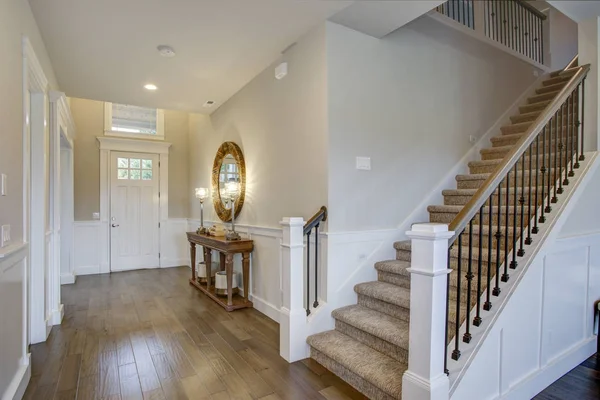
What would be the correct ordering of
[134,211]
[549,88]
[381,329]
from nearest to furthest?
[381,329], [549,88], [134,211]

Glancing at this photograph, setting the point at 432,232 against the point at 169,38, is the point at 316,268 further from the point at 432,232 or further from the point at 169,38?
the point at 169,38

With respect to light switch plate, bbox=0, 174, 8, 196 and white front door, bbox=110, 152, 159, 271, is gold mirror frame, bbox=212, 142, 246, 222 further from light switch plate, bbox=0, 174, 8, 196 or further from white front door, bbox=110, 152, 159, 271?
light switch plate, bbox=0, 174, 8, 196

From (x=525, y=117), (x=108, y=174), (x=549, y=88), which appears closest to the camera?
(x=525, y=117)

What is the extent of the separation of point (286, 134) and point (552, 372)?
2860mm

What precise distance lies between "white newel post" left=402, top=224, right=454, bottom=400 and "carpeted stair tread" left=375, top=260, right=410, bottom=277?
107cm

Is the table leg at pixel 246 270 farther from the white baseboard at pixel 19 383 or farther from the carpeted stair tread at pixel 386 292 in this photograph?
the white baseboard at pixel 19 383

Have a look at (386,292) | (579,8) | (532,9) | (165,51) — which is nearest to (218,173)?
(165,51)

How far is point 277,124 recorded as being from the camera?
3539 millimetres

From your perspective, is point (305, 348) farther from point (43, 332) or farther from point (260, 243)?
point (43, 332)

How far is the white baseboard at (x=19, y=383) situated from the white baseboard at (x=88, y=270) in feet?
13.0

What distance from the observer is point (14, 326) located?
2059 millimetres

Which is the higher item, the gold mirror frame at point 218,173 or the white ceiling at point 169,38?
the white ceiling at point 169,38

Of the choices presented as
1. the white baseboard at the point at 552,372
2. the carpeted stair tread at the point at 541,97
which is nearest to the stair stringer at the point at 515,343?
the white baseboard at the point at 552,372

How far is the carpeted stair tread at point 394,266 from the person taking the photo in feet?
9.23
